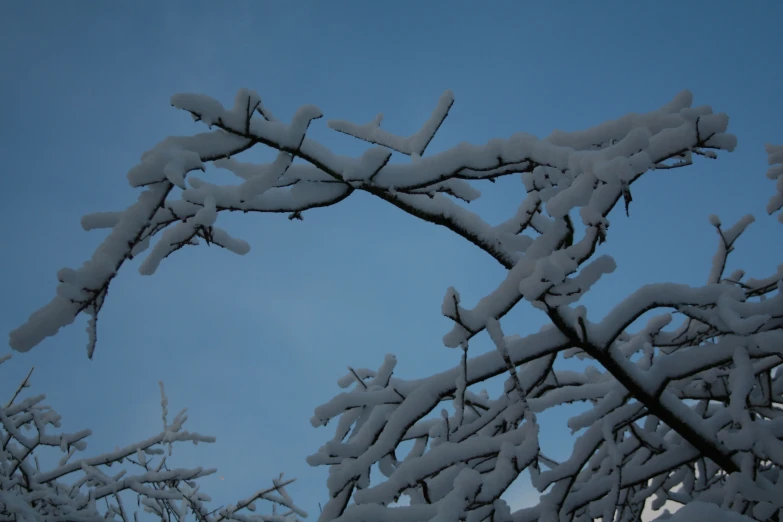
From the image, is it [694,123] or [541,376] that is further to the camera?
[541,376]

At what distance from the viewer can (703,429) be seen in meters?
2.25

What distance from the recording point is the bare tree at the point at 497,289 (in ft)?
5.18

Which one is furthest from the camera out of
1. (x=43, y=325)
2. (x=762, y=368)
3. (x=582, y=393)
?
(x=582, y=393)

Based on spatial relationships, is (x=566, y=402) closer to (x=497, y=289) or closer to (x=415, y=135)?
(x=497, y=289)

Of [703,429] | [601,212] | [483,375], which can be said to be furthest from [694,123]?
[703,429]

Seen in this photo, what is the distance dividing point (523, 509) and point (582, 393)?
71 cm

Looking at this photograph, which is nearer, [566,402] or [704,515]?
[704,515]

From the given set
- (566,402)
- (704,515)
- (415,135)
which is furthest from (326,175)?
(566,402)

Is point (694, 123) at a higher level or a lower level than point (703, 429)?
higher

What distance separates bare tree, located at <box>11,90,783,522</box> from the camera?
1.58m

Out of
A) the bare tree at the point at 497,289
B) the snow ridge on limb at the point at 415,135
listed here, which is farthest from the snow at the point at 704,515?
the snow ridge on limb at the point at 415,135

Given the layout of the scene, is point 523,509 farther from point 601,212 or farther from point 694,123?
point 694,123

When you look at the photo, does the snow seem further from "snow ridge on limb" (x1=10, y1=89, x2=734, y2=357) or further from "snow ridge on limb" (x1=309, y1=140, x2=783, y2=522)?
"snow ridge on limb" (x1=10, y1=89, x2=734, y2=357)

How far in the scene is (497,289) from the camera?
1.81 m
